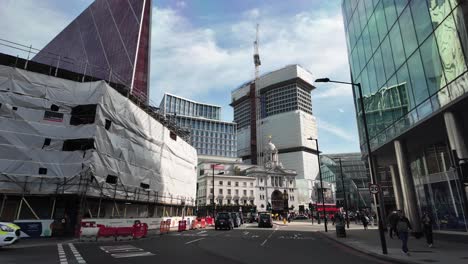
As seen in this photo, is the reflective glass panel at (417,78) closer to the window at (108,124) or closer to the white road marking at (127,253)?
the white road marking at (127,253)

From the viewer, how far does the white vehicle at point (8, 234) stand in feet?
44.0

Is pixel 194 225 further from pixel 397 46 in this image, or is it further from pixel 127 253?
pixel 397 46

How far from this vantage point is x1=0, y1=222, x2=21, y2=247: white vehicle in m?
13.4

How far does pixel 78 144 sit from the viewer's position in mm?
26438

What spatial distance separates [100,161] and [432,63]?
25384 millimetres

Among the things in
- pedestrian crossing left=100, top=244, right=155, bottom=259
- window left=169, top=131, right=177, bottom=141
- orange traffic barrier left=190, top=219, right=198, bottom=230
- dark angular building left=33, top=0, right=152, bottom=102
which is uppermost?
dark angular building left=33, top=0, right=152, bottom=102

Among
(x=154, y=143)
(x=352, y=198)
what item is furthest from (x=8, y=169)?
(x=352, y=198)

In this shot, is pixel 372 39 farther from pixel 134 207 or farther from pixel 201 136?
pixel 201 136

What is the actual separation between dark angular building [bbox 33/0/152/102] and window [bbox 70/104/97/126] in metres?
14.1

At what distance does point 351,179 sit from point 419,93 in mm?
99169

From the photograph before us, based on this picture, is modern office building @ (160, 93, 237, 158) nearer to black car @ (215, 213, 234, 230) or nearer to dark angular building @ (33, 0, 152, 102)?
dark angular building @ (33, 0, 152, 102)

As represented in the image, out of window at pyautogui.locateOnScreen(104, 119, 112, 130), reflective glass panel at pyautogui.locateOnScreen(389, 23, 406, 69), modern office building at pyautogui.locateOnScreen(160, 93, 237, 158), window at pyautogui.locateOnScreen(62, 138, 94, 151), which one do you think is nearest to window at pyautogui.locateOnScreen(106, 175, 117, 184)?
window at pyautogui.locateOnScreen(62, 138, 94, 151)

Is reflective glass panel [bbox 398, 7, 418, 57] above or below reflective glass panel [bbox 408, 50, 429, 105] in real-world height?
above

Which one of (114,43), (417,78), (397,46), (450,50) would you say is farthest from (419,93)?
(114,43)
